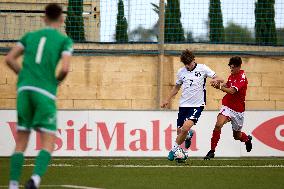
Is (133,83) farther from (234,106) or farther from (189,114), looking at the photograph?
(189,114)

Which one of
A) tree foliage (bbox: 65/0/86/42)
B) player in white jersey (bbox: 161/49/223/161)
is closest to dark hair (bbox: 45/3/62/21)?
player in white jersey (bbox: 161/49/223/161)

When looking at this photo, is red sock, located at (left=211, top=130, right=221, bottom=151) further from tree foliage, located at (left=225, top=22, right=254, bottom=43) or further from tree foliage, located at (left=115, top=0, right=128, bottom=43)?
tree foliage, located at (left=225, top=22, right=254, bottom=43)

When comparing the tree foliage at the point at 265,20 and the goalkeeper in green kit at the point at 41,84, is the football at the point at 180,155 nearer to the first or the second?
the tree foliage at the point at 265,20

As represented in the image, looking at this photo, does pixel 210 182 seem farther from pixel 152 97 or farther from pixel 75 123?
pixel 152 97

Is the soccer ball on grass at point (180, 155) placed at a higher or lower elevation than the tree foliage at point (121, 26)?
lower

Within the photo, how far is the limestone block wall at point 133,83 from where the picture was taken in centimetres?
1992

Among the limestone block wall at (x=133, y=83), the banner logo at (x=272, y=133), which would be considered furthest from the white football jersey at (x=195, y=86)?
the limestone block wall at (x=133, y=83)

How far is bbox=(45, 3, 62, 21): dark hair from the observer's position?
331 inches

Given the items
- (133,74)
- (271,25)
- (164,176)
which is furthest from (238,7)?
(164,176)

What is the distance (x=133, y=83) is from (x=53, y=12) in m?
11.6

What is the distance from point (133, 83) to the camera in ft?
65.8

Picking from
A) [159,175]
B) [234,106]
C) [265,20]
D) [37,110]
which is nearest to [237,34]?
[265,20]

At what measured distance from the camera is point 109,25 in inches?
786

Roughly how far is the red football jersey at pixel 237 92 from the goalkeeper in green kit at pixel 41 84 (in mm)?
7708
